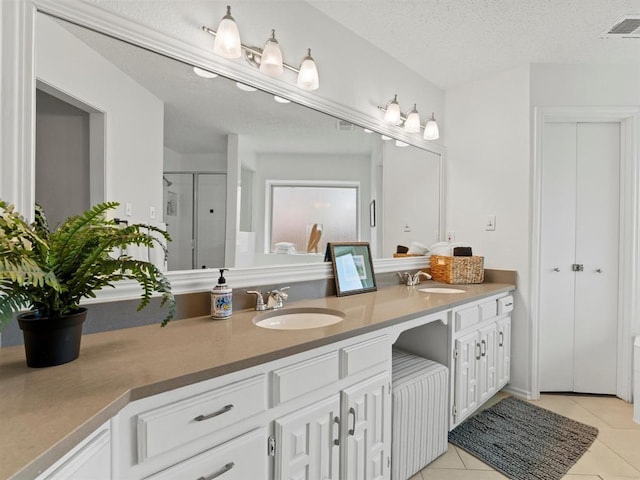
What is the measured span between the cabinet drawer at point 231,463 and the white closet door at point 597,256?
2642 millimetres

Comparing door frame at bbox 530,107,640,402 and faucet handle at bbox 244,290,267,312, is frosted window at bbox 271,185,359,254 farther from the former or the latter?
door frame at bbox 530,107,640,402

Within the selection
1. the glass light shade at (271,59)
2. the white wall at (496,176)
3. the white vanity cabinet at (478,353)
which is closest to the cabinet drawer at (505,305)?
the white vanity cabinet at (478,353)

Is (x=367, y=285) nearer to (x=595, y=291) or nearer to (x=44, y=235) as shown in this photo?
(x=44, y=235)

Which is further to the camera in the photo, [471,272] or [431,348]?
[471,272]

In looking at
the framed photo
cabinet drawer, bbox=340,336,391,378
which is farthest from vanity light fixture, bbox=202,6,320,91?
cabinet drawer, bbox=340,336,391,378

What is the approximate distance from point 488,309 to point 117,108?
226 centimetres

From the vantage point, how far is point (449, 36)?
219cm

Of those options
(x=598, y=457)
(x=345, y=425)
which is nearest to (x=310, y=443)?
(x=345, y=425)

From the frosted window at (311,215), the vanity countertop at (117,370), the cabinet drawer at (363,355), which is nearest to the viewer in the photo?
the vanity countertop at (117,370)

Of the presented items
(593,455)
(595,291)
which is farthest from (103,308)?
(595,291)

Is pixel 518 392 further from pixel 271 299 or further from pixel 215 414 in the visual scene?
pixel 215 414

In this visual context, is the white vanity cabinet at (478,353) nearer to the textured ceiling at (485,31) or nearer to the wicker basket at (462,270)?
the wicker basket at (462,270)

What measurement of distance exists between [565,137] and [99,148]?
9.89 ft

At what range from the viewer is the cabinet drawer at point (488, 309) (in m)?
2.14
